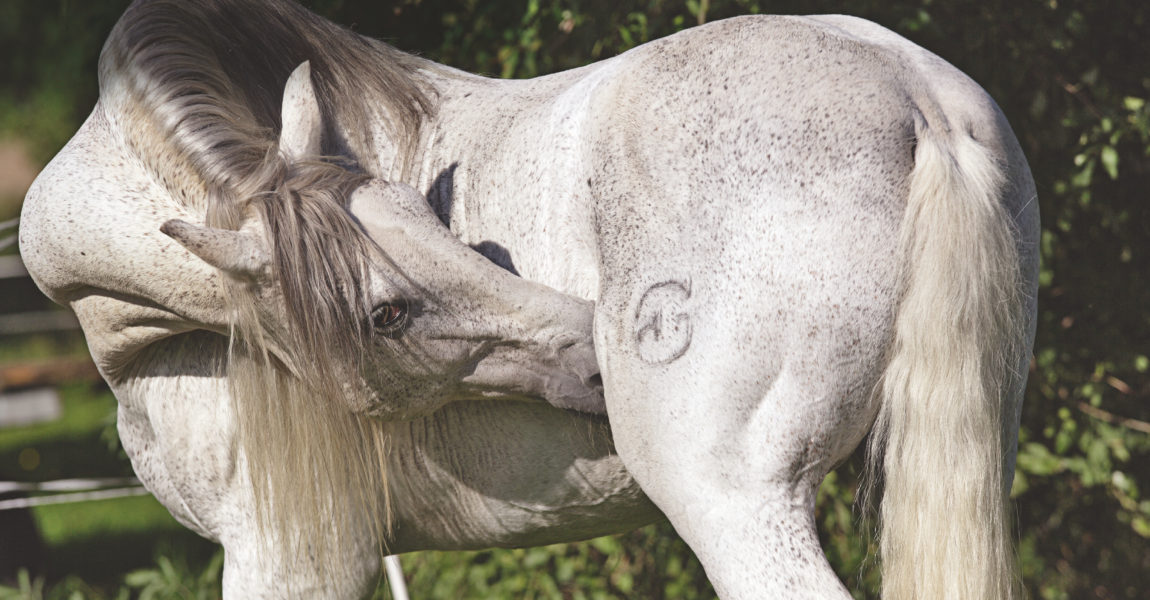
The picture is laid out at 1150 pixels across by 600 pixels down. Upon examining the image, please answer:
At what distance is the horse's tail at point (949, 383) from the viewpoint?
1174 millimetres

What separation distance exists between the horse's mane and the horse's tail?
0.75m

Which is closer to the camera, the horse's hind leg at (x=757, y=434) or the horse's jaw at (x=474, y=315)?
the horse's hind leg at (x=757, y=434)

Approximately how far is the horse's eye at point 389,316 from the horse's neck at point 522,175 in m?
0.20

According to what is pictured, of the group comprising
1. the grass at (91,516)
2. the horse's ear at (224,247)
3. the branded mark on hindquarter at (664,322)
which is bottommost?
the grass at (91,516)

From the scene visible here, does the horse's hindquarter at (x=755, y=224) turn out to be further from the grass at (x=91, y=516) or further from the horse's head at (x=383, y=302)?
the grass at (x=91, y=516)

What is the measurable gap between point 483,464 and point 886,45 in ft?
3.06

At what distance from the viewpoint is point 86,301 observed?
5.33 ft

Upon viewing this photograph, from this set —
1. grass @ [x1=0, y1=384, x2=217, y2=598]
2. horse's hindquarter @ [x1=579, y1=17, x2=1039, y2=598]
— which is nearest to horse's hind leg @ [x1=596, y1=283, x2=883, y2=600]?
horse's hindquarter @ [x1=579, y1=17, x2=1039, y2=598]

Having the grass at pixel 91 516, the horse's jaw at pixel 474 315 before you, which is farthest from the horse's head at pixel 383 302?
the grass at pixel 91 516

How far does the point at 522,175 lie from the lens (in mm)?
1449

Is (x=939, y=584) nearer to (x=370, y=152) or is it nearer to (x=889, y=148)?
(x=889, y=148)

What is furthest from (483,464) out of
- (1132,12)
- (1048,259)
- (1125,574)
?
(1125,574)

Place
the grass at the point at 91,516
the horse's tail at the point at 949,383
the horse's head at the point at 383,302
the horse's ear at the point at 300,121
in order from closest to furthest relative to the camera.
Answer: the horse's tail at the point at 949,383 < the horse's head at the point at 383,302 < the horse's ear at the point at 300,121 < the grass at the point at 91,516

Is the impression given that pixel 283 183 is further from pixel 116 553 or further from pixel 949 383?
pixel 116 553
